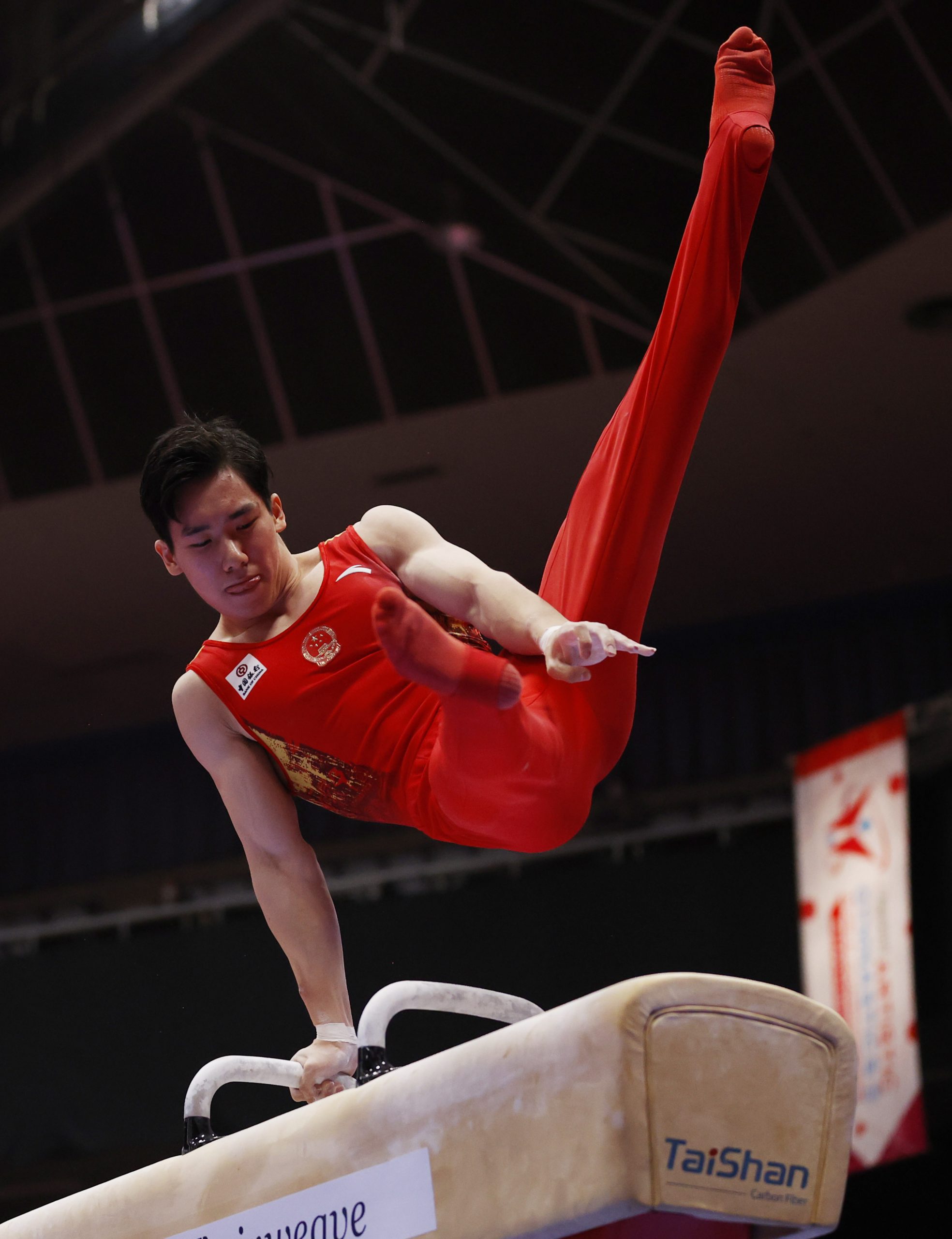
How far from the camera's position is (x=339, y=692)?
2.48 meters

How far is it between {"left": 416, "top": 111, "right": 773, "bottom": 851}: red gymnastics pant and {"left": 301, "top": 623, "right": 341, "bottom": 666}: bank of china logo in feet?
1.01

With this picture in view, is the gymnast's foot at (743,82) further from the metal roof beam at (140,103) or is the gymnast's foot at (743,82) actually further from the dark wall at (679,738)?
the dark wall at (679,738)

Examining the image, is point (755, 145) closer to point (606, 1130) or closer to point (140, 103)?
point (606, 1130)

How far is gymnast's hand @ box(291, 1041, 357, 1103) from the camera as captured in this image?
2451mm

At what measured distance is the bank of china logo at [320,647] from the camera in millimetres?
2477

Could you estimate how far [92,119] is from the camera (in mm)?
5902

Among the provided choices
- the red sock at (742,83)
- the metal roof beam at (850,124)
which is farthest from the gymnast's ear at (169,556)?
the metal roof beam at (850,124)

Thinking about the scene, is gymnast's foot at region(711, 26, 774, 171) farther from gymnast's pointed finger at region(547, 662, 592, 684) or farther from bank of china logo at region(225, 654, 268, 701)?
bank of china logo at region(225, 654, 268, 701)

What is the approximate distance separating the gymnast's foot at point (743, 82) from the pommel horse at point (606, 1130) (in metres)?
1.47

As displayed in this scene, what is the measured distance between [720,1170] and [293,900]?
1.15 metres

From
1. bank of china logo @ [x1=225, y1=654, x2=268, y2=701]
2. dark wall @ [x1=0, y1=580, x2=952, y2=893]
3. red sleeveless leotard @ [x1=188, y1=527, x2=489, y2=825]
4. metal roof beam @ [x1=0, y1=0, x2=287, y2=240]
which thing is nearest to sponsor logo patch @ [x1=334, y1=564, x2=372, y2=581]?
red sleeveless leotard @ [x1=188, y1=527, x2=489, y2=825]

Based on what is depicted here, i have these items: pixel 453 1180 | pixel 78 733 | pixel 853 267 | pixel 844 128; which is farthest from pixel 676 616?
pixel 453 1180

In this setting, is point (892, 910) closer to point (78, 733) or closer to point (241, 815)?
point (241, 815)

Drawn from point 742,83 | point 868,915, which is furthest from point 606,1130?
point 868,915
